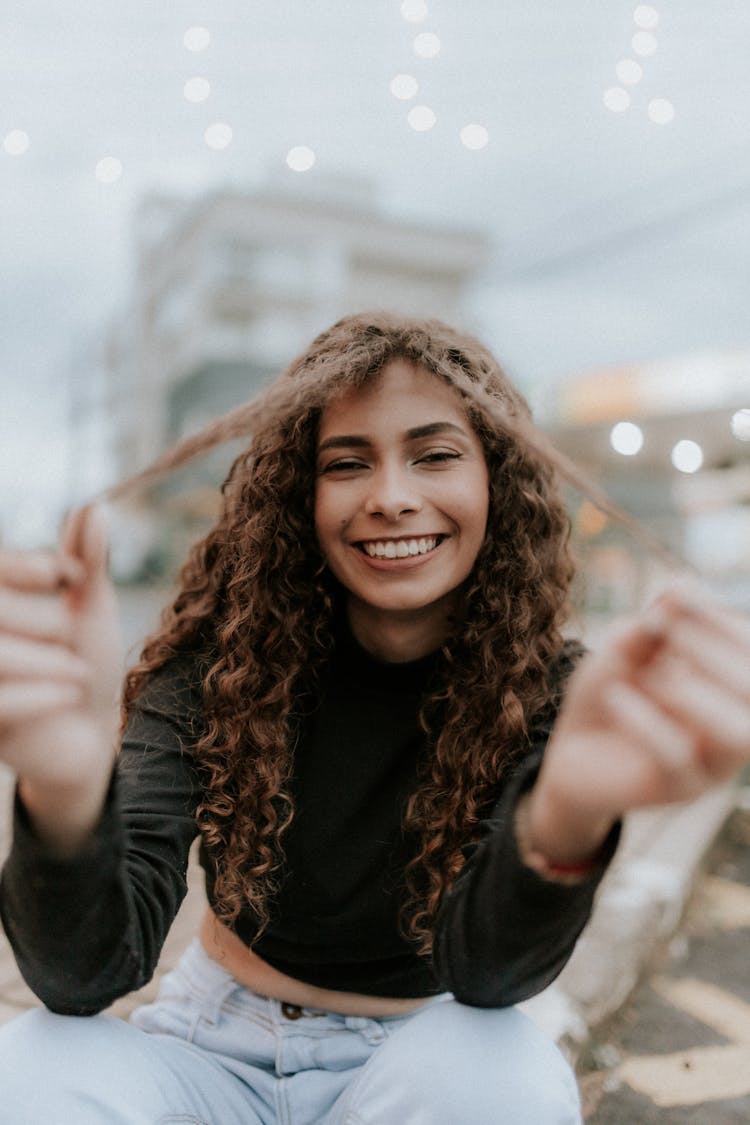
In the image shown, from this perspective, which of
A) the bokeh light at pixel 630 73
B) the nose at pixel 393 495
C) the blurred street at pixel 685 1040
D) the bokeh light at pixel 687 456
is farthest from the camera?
the blurred street at pixel 685 1040

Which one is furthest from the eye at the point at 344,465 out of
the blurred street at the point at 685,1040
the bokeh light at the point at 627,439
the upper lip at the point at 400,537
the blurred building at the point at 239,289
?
the blurred street at the point at 685,1040

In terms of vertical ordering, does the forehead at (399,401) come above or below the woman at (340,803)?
above

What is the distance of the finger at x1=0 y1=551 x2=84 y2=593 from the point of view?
31.4 inches

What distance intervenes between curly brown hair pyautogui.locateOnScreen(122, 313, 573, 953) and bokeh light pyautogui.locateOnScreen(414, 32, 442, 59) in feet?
1.83

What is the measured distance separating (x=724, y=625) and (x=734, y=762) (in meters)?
0.11

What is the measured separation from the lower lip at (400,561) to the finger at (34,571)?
550mm

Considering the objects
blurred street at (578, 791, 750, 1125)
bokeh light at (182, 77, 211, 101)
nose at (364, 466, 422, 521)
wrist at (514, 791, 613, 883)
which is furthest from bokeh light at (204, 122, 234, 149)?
blurred street at (578, 791, 750, 1125)

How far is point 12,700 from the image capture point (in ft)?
2.50

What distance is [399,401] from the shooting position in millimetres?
1294

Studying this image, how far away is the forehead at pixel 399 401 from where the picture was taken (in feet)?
4.23

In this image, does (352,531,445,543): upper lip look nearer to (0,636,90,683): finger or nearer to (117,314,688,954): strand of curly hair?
(117,314,688,954): strand of curly hair

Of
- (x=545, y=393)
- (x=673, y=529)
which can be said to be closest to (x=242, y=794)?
(x=545, y=393)

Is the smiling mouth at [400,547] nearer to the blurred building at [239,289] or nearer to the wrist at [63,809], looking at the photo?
the blurred building at [239,289]

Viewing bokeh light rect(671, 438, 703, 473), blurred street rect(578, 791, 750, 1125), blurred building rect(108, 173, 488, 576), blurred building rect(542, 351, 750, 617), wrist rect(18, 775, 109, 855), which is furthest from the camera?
blurred building rect(108, 173, 488, 576)
